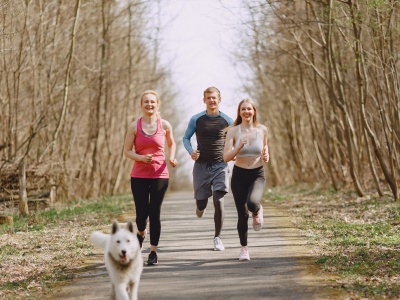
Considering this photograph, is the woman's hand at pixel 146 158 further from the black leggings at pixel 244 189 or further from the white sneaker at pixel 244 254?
the white sneaker at pixel 244 254

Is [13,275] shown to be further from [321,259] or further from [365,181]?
[365,181]

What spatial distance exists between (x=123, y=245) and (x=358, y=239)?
222 inches

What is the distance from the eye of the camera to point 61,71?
2609 cm

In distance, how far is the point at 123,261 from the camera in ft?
23.4

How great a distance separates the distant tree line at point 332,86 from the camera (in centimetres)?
1816

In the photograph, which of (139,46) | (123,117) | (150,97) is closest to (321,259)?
(150,97)

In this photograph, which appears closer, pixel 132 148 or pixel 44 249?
pixel 132 148

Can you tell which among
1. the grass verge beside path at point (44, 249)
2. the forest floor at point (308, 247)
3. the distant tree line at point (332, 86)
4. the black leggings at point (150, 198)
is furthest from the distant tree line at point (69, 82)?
the black leggings at point (150, 198)

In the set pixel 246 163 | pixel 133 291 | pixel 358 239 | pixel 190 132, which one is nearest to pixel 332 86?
pixel 358 239

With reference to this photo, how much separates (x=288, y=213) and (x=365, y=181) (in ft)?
34.6

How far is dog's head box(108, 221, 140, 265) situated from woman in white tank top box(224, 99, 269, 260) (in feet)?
9.70

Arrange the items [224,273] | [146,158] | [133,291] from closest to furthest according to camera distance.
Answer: [133,291]
[224,273]
[146,158]

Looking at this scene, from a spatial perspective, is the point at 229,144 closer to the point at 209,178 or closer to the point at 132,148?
the point at 209,178

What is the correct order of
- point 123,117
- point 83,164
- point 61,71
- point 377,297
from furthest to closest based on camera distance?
1. point 123,117
2. point 83,164
3. point 61,71
4. point 377,297
